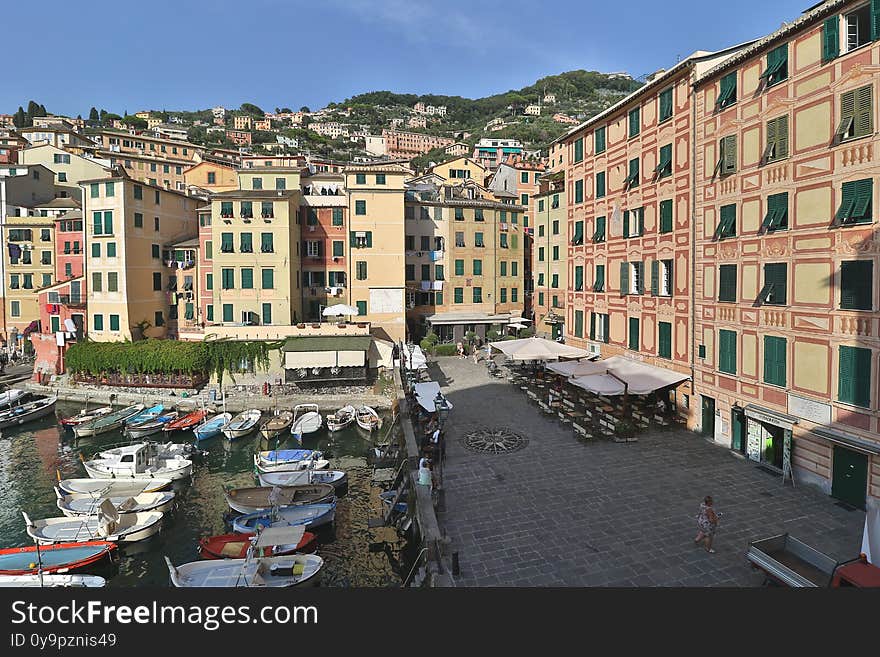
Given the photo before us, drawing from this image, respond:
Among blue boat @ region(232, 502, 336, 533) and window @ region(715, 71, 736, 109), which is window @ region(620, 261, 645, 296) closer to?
window @ region(715, 71, 736, 109)

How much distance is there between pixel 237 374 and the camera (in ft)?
134

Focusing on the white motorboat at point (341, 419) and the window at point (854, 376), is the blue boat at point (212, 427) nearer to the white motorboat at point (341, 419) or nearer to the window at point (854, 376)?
the white motorboat at point (341, 419)

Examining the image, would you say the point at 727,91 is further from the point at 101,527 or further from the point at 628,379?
the point at 101,527

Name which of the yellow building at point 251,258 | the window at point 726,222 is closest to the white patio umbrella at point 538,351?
the window at point 726,222

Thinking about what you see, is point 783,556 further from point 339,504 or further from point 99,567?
point 99,567

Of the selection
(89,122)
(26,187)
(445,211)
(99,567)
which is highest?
(89,122)

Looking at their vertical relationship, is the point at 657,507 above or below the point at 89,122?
below

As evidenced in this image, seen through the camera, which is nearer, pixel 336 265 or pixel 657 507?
pixel 657 507

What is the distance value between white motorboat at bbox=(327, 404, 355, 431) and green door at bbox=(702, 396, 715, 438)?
20943mm

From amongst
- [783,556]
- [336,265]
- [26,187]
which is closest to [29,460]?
[336,265]

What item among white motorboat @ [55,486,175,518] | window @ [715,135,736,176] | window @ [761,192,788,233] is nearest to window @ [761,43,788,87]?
window @ [715,135,736,176]

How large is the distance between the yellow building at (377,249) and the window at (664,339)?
2600 cm

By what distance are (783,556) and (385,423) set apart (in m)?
25.1

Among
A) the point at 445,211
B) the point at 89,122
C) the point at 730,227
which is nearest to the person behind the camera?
the point at 730,227
